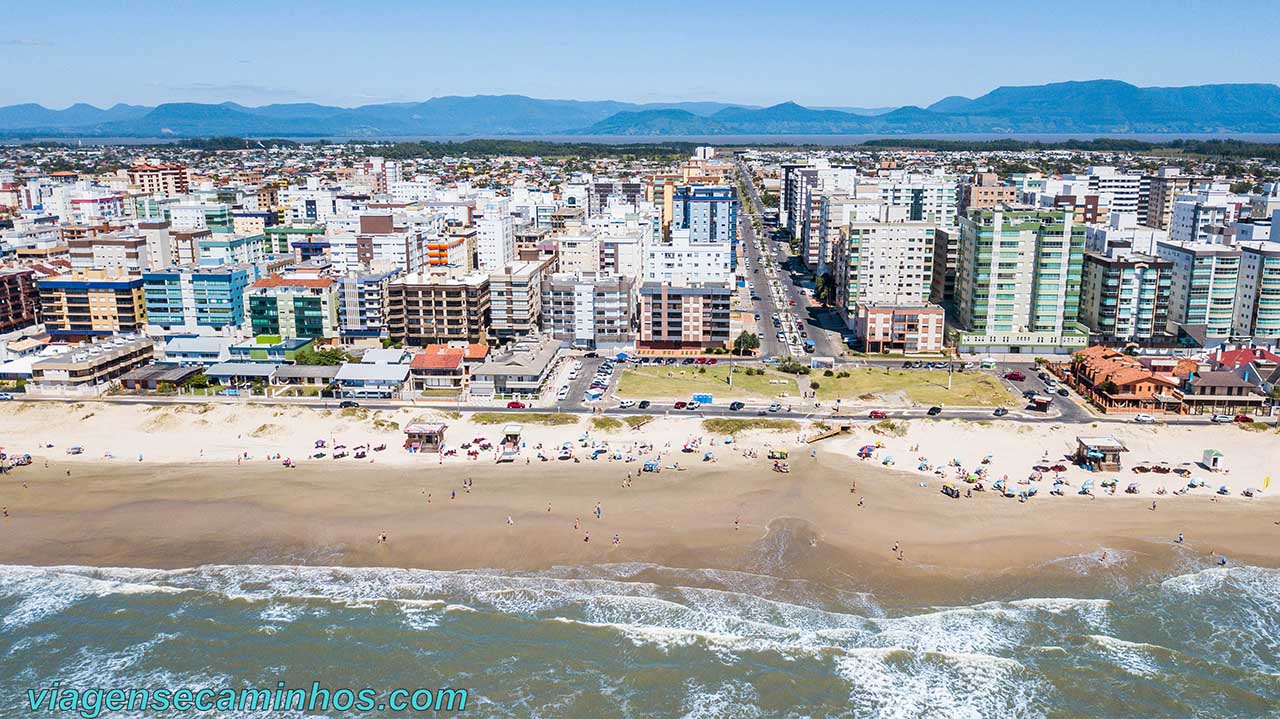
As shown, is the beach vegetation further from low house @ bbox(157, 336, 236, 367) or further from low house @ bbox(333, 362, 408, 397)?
low house @ bbox(157, 336, 236, 367)

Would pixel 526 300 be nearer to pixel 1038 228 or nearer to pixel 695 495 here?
pixel 695 495

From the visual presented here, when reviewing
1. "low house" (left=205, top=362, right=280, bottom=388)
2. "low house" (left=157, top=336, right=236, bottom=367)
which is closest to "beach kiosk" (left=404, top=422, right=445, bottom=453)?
"low house" (left=205, top=362, right=280, bottom=388)

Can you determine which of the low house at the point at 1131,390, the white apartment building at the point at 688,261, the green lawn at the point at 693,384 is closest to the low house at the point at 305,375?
the green lawn at the point at 693,384

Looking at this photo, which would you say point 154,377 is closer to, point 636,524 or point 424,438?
point 424,438

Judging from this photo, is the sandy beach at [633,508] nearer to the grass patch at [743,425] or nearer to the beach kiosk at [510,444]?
the grass patch at [743,425]

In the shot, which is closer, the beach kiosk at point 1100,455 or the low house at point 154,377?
the beach kiosk at point 1100,455

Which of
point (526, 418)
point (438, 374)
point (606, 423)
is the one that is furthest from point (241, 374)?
point (606, 423)
